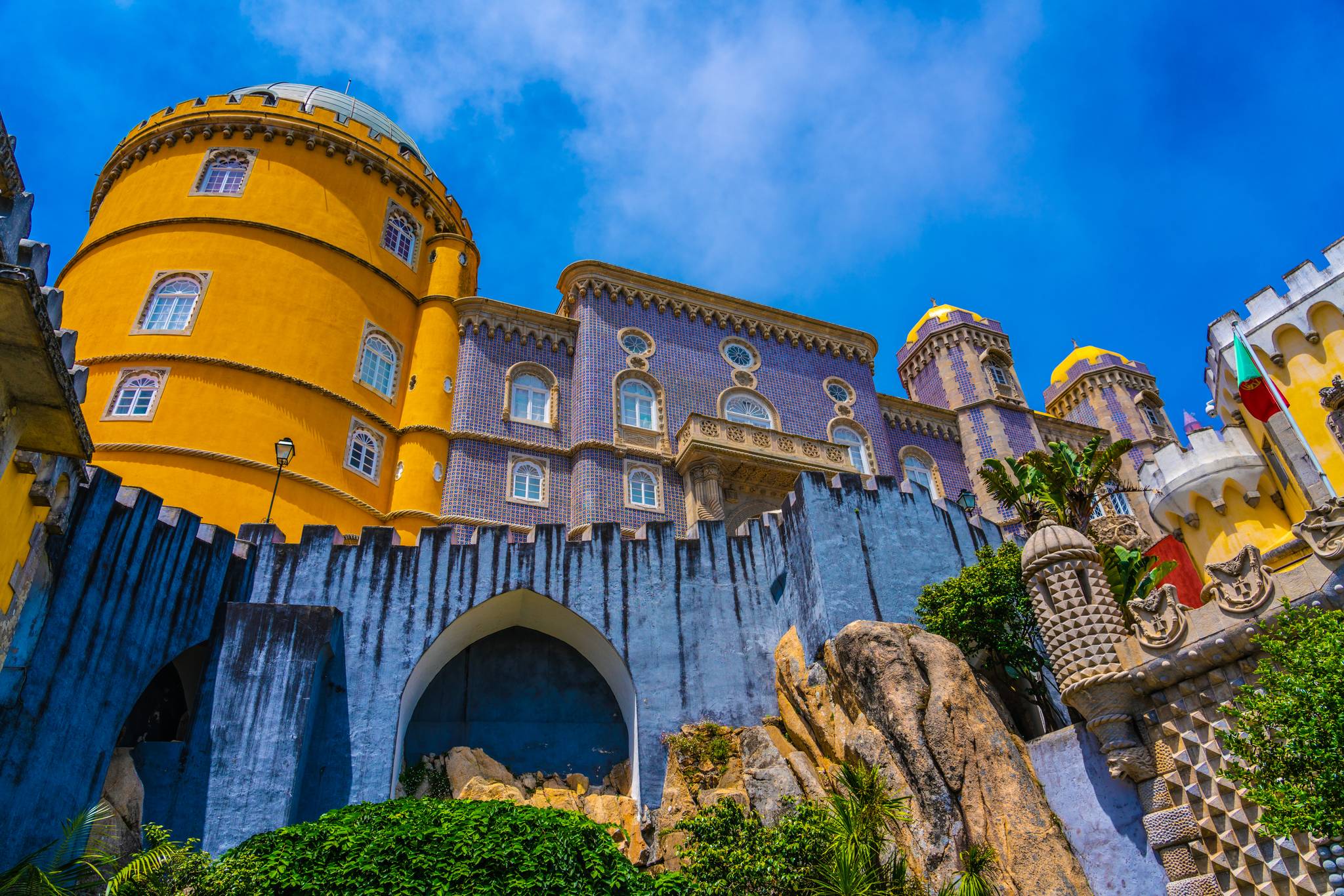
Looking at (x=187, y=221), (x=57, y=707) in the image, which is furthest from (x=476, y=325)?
(x=57, y=707)

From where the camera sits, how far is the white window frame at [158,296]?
2342 centimetres

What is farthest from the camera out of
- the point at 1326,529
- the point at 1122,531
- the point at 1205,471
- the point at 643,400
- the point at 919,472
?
the point at 919,472

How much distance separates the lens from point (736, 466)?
25906 millimetres

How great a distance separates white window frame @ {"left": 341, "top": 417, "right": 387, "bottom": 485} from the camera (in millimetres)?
23750

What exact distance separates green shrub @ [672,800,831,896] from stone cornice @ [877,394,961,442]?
20.9 m

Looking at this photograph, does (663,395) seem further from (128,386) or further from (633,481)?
(128,386)

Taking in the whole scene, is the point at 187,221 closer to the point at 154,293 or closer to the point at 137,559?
the point at 154,293

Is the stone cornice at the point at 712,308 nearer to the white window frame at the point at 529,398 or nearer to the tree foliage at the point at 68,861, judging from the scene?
the white window frame at the point at 529,398

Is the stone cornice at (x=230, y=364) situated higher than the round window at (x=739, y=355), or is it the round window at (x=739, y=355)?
the round window at (x=739, y=355)

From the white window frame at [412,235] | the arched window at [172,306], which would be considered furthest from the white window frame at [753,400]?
the arched window at [172,306]

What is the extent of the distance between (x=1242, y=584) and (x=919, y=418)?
848 inches

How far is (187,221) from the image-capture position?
2548 centimetres

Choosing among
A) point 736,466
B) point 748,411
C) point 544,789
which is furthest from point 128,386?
point 748,411

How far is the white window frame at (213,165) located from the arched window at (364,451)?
780cm
